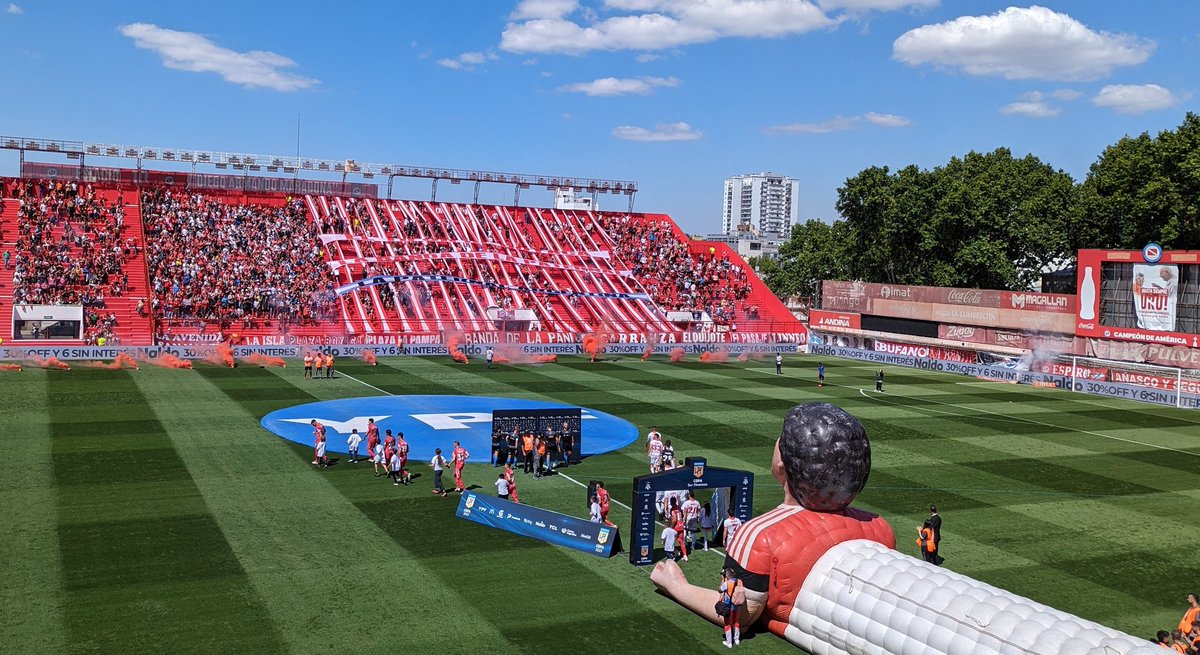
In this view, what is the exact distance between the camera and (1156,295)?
50.9 m

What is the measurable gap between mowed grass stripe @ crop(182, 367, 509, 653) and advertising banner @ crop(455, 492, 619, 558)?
2264 mm

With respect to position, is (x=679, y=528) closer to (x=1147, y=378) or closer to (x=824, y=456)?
(x=824, y=456)

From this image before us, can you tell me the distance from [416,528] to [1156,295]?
1796 inches

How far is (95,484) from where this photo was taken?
79.1ft

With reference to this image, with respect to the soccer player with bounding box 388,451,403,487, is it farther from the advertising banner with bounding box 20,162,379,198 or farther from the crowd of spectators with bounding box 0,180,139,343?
the advertising banner with bounding box 20,162,379,198

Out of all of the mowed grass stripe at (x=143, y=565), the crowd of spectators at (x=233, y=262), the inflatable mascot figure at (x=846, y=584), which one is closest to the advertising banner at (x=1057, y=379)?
the crowd of spectators at (x=233, y=262)

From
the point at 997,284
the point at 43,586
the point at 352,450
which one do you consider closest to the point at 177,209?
the point at 352,450

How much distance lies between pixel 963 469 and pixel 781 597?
20.8m

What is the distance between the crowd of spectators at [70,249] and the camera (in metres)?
54.8

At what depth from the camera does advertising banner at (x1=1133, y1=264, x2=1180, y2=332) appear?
164 feet

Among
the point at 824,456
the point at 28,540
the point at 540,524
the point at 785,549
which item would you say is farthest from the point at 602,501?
the point at 28,540

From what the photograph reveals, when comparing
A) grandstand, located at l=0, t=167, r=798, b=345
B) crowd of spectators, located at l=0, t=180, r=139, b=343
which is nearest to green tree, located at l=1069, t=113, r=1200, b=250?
grandstand, located at l=0, t=167, r=798, b=345

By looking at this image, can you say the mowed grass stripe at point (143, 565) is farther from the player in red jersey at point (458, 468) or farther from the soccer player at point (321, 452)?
the player in red jersey at point (458, 468)

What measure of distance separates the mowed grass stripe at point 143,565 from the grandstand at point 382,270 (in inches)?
1168
